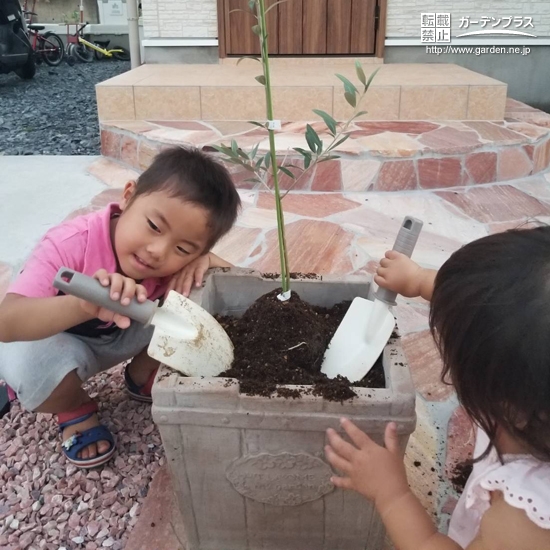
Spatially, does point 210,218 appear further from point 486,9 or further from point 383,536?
point 486,9

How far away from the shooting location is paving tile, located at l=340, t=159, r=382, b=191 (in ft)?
11.1

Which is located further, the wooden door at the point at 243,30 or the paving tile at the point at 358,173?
the wooden door at the point at 243,30

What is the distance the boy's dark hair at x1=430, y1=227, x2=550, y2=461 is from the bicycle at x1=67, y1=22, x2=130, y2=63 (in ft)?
35.4

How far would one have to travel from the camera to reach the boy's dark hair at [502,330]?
770 millimetres

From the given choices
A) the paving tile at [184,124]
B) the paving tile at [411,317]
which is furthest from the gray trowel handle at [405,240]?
the paving tile at [184,124]

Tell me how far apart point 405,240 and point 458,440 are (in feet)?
2.22

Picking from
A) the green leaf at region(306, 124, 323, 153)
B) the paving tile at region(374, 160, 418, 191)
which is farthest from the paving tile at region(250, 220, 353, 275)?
the green leaf at region(306, 124, 323, 153)

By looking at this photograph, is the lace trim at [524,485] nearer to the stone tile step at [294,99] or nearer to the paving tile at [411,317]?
the paving tile at [411,317]

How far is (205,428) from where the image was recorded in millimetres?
1013

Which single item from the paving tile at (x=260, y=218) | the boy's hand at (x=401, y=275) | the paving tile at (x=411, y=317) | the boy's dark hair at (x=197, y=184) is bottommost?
the paving tile at (x=411, y=317)

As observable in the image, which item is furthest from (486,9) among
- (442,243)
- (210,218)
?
(210,218)

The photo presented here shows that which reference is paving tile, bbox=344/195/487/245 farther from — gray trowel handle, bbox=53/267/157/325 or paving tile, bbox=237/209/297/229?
gray trowel handle, bbox=53/267/157/325

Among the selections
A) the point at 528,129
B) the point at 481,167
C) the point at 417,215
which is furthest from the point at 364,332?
the point at 528,129

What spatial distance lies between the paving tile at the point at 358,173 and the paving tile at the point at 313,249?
527mm
